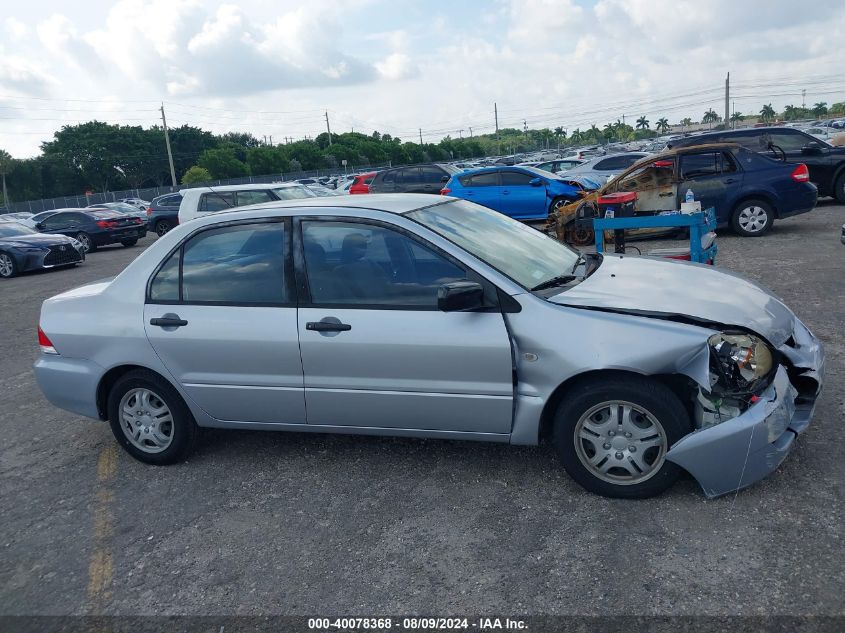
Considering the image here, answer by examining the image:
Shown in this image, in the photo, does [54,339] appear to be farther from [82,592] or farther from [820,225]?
[820,225]

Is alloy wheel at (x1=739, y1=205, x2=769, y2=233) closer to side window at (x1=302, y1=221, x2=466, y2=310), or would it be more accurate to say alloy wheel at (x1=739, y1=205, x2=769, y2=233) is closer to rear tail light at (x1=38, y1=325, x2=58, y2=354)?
side window at (x1=302, y1=221, x2=466, y2=310)

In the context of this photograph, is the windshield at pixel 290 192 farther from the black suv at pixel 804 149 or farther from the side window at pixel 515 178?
the black suv at pixel 804 149

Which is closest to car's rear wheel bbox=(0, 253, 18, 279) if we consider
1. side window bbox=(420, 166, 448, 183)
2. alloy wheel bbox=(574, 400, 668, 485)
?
side window bbox=(420, 166, 448, 183)

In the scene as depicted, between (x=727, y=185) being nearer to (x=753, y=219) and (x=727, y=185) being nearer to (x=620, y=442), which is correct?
(x=753, y=219)

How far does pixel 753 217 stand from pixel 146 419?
33.9 feet

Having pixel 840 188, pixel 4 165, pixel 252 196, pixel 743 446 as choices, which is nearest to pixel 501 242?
pixel 743 446

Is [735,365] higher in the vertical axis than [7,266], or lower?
higher

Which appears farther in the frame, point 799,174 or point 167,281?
point 799,174

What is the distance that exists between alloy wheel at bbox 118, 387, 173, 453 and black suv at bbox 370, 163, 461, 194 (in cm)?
1437

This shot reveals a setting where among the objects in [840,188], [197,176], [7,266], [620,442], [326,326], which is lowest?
[620,442]

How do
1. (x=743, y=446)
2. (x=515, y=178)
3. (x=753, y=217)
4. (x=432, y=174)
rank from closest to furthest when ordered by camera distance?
(x=743, y=446) < (x=753, y=217) < (x=515, y=178) < (x=432, y=174)

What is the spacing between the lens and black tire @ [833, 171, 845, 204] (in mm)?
13836

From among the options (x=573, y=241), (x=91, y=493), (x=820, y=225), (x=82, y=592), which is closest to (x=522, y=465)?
(x=82, y=592)

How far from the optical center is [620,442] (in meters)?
3.57
